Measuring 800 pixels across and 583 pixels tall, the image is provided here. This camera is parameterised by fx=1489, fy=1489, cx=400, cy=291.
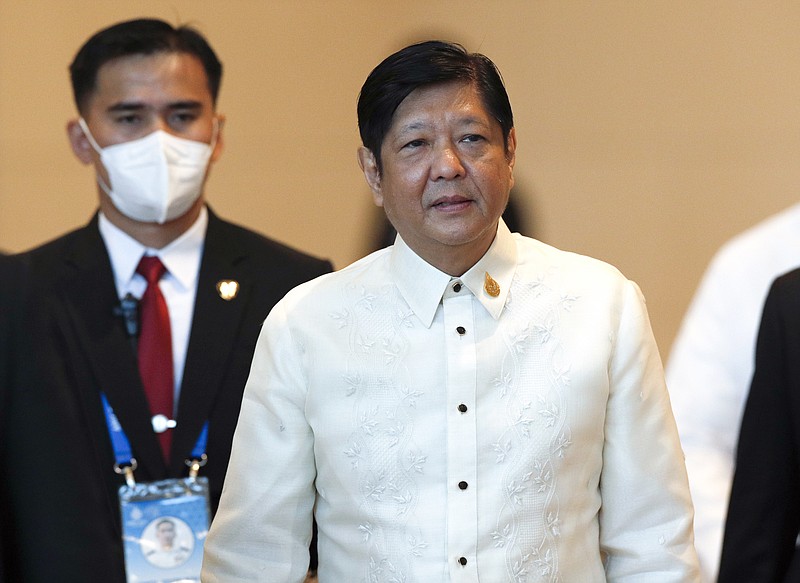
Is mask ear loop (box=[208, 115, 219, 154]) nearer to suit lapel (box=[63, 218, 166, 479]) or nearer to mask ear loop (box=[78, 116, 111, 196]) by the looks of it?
mask ear loop (box=[78, 116, 111, 196])

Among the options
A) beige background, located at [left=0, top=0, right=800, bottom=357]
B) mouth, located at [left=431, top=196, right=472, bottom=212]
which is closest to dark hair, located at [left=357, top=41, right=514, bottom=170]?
mouth, located at [left=431, top=196, right=472, bottom=212]

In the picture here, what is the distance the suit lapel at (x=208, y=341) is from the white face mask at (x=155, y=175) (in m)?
0.17

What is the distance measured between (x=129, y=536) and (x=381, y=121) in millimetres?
1244

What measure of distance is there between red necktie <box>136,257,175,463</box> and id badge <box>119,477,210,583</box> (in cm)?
12

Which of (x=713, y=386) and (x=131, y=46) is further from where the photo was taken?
(x=131, y=46)

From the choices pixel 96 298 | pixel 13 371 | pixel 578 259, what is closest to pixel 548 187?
pixel 96 298

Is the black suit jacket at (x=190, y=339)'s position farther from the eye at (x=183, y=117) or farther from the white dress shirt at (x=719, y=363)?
the white dress shirt at (x=719, y=363)

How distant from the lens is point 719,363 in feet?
11.6

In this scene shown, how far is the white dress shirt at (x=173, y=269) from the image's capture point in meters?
3.49

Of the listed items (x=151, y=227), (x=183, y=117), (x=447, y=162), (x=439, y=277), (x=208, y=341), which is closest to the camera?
(x=447, y=162)

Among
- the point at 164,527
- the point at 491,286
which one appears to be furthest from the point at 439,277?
the point at 164,527

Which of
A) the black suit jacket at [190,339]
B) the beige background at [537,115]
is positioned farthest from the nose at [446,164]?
the beige background at [537,115]

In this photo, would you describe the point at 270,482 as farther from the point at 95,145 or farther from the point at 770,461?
the point at 95,145

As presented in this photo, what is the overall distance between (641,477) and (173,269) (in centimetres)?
154
